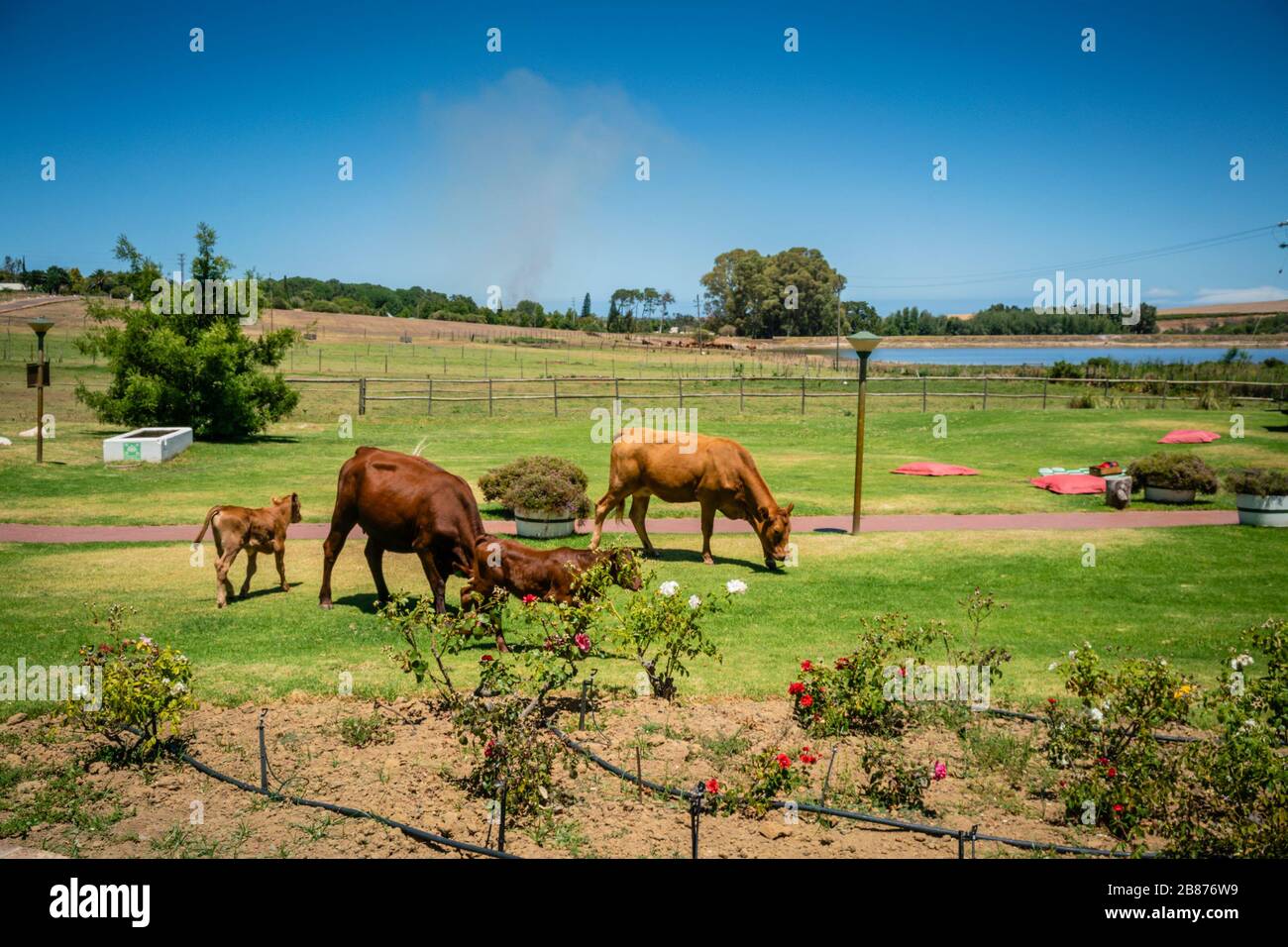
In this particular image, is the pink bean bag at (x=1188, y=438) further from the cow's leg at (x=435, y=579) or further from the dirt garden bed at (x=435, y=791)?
the cow's leg at (x=435, y=579)

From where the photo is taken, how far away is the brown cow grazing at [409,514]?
32.8 ft

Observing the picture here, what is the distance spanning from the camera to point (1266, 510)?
16.8 metres

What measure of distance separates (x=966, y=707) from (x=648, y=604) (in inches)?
109

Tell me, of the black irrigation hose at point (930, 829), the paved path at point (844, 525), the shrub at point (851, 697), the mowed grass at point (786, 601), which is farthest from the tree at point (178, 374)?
the black irrigation hose at point (930, 829)

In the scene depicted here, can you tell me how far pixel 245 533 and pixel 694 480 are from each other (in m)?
6.50

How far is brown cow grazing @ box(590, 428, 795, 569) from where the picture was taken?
14.1m

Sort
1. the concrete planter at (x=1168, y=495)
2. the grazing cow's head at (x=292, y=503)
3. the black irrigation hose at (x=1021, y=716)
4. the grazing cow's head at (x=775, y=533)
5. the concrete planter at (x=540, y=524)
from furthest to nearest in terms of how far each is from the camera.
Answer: the concrete planter at (x=1168, y=495) < the concrete planter at (x=540, y=524) < the grazing cow's head at (x=775, y=533) < the grazing cow's head at (x=292, y=503) < the black irrigation hose at (x=1021, y=716)

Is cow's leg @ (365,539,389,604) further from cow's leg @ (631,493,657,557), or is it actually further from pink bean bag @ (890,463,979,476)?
pink bean bag @ (890,463,979,476)

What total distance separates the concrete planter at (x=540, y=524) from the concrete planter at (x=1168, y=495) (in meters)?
12.9
